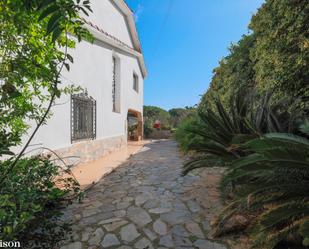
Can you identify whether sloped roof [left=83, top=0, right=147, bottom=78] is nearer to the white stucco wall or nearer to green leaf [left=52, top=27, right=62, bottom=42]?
the white stucco wall

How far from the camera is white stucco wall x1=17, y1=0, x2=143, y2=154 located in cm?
655

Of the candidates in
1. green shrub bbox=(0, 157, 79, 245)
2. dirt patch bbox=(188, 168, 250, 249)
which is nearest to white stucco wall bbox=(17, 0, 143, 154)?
green shrub bbox=(0, 157, 79, 245)

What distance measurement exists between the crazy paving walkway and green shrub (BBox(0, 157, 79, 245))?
42 centimetres

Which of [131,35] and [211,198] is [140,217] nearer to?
[211,198]

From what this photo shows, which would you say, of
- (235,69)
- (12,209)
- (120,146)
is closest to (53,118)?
Result: (12,209)

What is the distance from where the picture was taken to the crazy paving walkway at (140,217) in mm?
3074

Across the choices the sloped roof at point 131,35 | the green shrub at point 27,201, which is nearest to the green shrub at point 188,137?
the green shrub at point 27,201

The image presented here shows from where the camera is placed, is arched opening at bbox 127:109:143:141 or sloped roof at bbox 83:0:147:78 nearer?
sloped roof at bbox 83:0:147:78

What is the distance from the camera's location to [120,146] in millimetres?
12461

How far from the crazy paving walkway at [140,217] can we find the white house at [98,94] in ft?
6.24

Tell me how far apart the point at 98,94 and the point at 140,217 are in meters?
6.44

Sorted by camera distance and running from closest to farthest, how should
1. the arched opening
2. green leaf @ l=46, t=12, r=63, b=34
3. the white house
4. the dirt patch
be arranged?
green leaf @ l=46, t=12, r=63, b=34
the dirt patch
the white house
the arched opening

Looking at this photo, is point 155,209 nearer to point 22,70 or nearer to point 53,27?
point 22,70

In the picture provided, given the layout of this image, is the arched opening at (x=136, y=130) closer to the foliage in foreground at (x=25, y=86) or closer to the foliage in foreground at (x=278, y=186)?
the foliage in foreground at (x=25, y=86)
